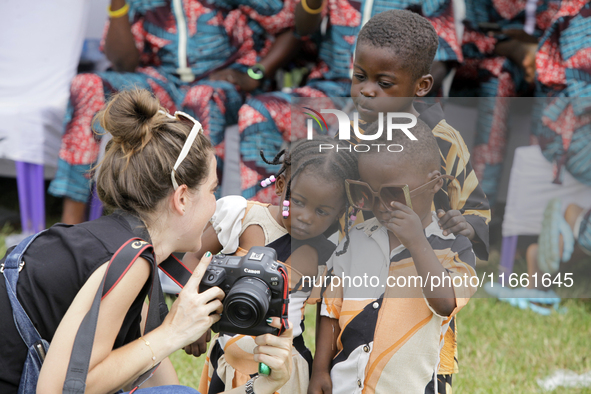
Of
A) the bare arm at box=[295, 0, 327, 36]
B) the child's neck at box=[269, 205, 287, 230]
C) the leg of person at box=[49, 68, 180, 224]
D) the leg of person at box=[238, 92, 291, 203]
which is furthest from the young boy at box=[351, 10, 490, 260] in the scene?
the leg of person at box=[49, 68, 180, 224]

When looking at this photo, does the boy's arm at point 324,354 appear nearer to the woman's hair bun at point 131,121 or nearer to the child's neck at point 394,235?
the child's neck at point 394,235

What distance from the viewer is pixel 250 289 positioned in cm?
124

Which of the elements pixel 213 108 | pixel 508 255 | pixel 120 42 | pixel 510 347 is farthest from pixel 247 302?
pixel 120 42

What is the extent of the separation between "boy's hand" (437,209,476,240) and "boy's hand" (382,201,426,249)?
0.06m

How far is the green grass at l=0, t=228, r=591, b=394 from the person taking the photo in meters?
2.16

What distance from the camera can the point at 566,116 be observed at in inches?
60.2

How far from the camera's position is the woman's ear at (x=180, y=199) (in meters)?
1.35

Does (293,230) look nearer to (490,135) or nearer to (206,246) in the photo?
(206,246)

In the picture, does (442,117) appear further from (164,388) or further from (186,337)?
(164,388)

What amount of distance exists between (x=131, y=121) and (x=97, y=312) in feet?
1.50

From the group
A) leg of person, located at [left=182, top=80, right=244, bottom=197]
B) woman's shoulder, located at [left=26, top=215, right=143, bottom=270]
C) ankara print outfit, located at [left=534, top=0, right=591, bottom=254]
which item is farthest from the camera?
leg of person, located at [left=182, top=80, right=244, bottom=197]

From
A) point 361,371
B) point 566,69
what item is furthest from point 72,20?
point 361,371

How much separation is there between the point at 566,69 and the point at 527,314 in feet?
4.14

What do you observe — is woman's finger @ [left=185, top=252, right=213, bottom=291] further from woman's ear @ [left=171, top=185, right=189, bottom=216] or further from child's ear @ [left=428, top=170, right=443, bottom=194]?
child's ear @ [left=428, top=170, right=443, bottom=194]
